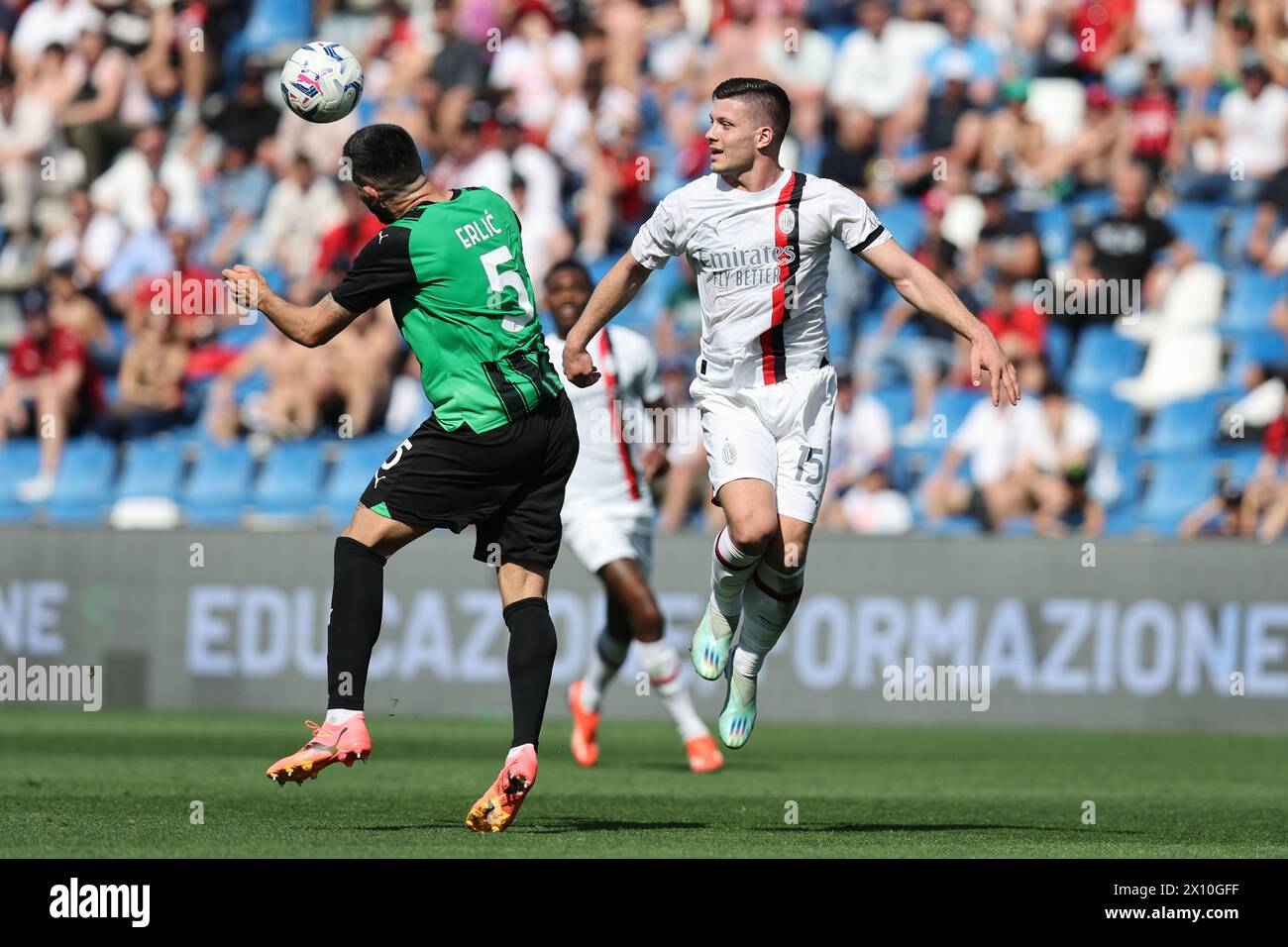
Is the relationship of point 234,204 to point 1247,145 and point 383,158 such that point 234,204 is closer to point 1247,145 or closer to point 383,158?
point 1247,145

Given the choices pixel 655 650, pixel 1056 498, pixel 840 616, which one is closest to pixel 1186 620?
pixel 1056 498

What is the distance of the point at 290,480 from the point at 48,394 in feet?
8.20

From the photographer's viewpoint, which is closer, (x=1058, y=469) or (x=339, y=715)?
(x=339, y=715)

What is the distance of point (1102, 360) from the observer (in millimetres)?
17891

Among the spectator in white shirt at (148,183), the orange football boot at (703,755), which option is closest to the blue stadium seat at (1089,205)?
the orange football boot at (703,755)

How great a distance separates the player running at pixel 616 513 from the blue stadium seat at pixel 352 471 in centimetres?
507

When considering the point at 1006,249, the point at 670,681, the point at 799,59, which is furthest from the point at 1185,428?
the point at 670,681

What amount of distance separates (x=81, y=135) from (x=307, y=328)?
46.8 ft

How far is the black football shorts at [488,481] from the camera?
8.18 metres

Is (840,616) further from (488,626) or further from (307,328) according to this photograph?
(307,328)

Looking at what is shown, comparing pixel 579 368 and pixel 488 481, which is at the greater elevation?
pixel 579 368

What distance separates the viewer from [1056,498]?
53.5 ft

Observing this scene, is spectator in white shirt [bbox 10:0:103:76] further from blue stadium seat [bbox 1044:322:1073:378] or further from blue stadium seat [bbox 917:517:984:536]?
blue stadium seat [bbox 917:517:984:536]

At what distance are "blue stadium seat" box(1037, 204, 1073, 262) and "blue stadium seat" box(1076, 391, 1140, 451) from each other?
4.96 ft
